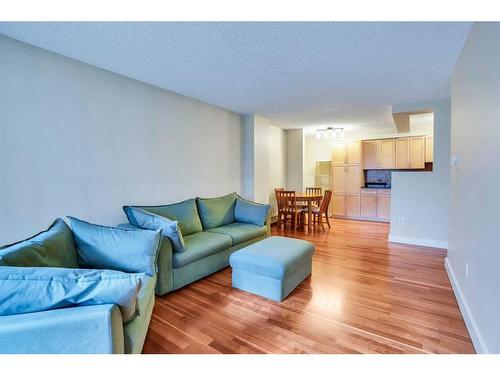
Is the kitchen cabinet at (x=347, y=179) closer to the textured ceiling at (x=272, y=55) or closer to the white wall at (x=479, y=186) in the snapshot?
the textured ceiling at (x=272, y=55)

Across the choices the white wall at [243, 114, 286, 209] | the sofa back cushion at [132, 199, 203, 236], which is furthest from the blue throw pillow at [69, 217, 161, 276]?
the white wall at [243, 114, 286, 209]

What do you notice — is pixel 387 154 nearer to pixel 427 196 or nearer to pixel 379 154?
pixel 379 154

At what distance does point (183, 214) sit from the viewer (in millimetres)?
3309

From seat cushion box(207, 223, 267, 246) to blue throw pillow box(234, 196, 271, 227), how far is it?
95 mm

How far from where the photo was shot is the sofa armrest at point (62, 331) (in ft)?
3.55

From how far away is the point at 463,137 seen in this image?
2273 millimetres

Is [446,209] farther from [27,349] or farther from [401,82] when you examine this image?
[27,349]

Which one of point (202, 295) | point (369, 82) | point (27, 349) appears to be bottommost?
point (202, 295)

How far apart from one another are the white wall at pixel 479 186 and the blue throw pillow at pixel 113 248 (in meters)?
2.18

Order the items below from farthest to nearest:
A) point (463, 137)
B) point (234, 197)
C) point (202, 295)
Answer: point (234, 197)
point (202, 295)
point (463, 137)

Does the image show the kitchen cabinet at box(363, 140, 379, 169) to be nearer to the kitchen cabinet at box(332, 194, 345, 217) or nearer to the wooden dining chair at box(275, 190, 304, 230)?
the kitchen cabinet at box(332, 194, 345, 217)

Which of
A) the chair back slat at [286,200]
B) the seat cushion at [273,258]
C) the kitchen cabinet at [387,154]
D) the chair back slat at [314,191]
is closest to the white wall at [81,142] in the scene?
the seat cushion at [273,258]
